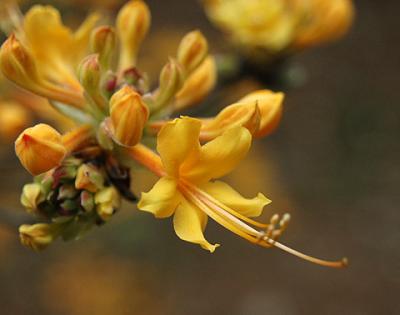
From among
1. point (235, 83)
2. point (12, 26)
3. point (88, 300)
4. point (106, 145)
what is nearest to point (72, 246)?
point (88, 300)

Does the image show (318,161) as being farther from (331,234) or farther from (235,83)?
(235,83)

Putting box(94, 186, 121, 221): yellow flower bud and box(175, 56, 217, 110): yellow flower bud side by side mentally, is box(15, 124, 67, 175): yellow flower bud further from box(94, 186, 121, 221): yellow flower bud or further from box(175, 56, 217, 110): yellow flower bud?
box(175, 56, 217, 110): yellow flower bud

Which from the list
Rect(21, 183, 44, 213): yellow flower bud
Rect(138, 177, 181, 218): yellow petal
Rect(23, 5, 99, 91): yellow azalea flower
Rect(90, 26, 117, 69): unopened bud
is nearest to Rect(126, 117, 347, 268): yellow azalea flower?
Rect(138, 177, 181, 218): yellow petal

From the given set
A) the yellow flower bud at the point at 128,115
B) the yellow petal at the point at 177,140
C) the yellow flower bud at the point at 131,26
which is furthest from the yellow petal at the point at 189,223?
the yellow flower bud at the point at 131,26

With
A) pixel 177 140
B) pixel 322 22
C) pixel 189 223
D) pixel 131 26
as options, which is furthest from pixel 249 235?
pixel 322 22

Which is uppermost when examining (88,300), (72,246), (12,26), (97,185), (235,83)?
(12,26)
